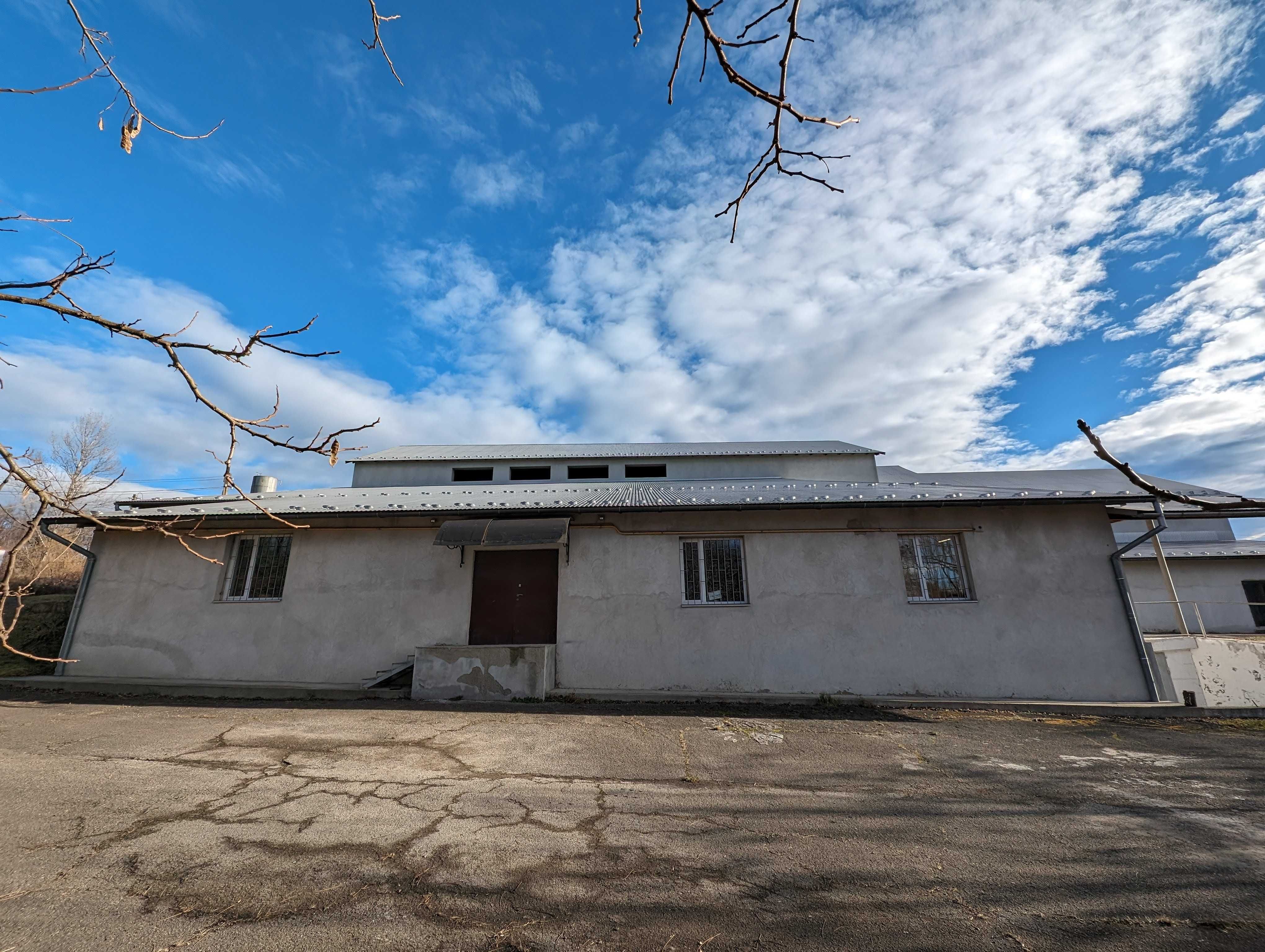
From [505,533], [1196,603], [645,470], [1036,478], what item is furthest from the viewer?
[1036,478]

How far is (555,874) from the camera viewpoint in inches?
126

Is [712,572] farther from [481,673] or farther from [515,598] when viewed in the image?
[481,673]

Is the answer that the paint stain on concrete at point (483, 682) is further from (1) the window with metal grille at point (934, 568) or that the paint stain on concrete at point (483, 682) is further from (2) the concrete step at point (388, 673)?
(1) the window with metal grille at point (934, 568)

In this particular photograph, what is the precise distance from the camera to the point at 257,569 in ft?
33.1

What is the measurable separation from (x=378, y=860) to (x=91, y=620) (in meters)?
10.5

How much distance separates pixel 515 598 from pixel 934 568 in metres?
7.01

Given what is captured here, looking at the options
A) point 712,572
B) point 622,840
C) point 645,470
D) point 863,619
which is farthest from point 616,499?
point 645,470

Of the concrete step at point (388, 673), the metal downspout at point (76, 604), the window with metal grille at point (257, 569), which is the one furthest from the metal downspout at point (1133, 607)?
the metal downspout at point (76, 604)

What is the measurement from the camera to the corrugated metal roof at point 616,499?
349 inches

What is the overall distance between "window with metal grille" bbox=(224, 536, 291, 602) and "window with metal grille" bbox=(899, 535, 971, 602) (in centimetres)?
1064

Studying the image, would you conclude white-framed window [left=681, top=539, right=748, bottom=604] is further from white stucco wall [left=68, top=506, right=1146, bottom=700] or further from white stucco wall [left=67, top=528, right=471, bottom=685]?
white stucco wall [left=67, top=528, right=471, bottom=685]

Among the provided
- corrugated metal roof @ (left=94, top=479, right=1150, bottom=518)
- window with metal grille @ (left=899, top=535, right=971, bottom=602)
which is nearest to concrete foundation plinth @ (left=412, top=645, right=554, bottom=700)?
corrugated metal roof @ (left=94, top=479, right=1150, bottom=518)

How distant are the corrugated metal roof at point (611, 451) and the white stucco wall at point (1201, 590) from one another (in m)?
8.30

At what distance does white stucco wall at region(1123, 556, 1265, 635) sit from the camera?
16.3m
